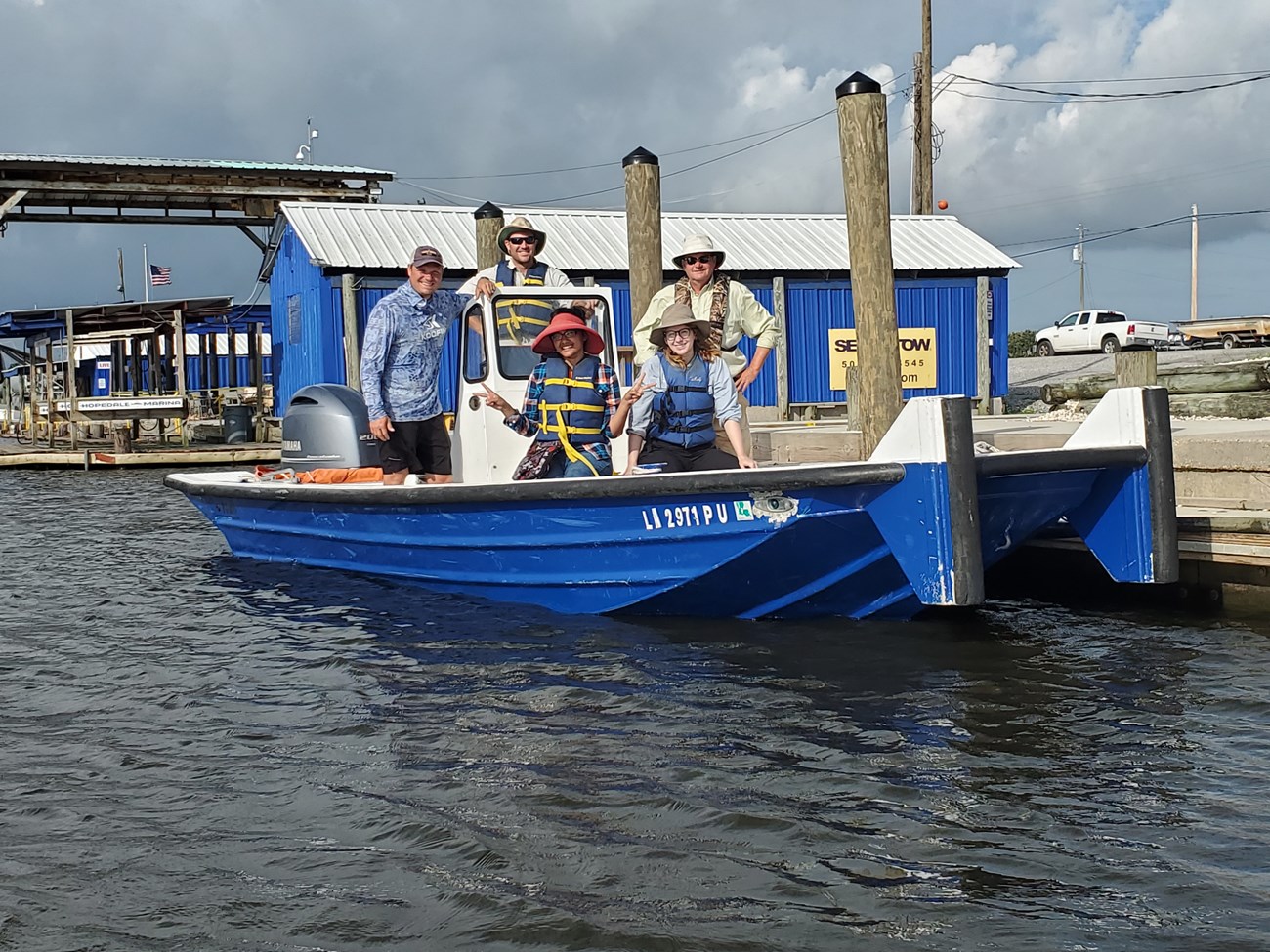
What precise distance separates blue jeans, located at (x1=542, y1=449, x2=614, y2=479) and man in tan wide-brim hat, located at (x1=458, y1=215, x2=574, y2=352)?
110cm

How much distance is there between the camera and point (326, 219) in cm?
2383

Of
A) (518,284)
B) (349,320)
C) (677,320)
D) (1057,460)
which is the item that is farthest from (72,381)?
(1057,460)

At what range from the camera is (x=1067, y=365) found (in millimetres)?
35750

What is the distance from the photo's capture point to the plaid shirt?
814 cm

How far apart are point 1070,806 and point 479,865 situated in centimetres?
210

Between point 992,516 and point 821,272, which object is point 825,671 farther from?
point 821,272

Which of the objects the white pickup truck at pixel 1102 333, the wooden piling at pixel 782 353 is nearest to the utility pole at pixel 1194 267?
the white pickup truck at pixel 1102 333

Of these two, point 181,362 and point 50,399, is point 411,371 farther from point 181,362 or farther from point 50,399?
point 50,399

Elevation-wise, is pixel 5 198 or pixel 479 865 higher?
pixel 5 198

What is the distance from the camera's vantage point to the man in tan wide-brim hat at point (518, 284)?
8.90m

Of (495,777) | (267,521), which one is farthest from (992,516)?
Answer: (267,521)

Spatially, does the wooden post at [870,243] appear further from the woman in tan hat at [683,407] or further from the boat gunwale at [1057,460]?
the boat gunwale at [1057,460]

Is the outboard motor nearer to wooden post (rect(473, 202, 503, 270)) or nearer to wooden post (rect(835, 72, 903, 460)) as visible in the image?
wooden post (rect(835, 72, 903, 460))

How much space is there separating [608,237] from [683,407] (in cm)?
1777
